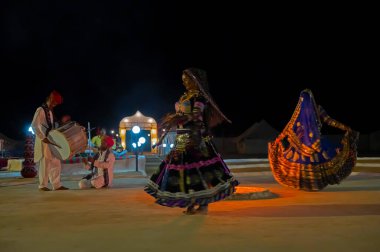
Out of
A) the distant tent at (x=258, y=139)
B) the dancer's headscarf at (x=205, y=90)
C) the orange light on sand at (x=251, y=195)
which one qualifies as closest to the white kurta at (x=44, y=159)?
the orange light on sand at (x=251, y=195)

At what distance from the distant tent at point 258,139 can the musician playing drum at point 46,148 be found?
133 ft

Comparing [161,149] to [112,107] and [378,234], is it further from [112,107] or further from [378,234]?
[378,234]

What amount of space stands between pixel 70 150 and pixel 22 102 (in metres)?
46.1

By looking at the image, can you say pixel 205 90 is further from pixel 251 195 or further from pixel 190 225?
pixel 251 195

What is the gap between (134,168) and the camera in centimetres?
1933

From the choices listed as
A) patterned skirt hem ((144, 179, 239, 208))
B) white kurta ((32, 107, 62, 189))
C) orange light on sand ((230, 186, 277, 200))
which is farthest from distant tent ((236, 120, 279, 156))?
patterned skirt hem ((144, 179, 239, 208))

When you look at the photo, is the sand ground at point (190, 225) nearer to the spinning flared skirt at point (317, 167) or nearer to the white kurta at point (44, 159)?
the spinning flared skirt at point (317, 167)

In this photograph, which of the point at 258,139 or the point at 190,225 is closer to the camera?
the point at 190,225

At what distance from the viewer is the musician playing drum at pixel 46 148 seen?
9.96 meters

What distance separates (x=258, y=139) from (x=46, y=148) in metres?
41.4

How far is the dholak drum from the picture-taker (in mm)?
9992

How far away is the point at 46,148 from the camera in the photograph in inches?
398

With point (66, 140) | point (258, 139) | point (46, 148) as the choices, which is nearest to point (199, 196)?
point (66, 140)

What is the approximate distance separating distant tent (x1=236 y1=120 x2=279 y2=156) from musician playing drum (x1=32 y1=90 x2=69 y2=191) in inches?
1592
